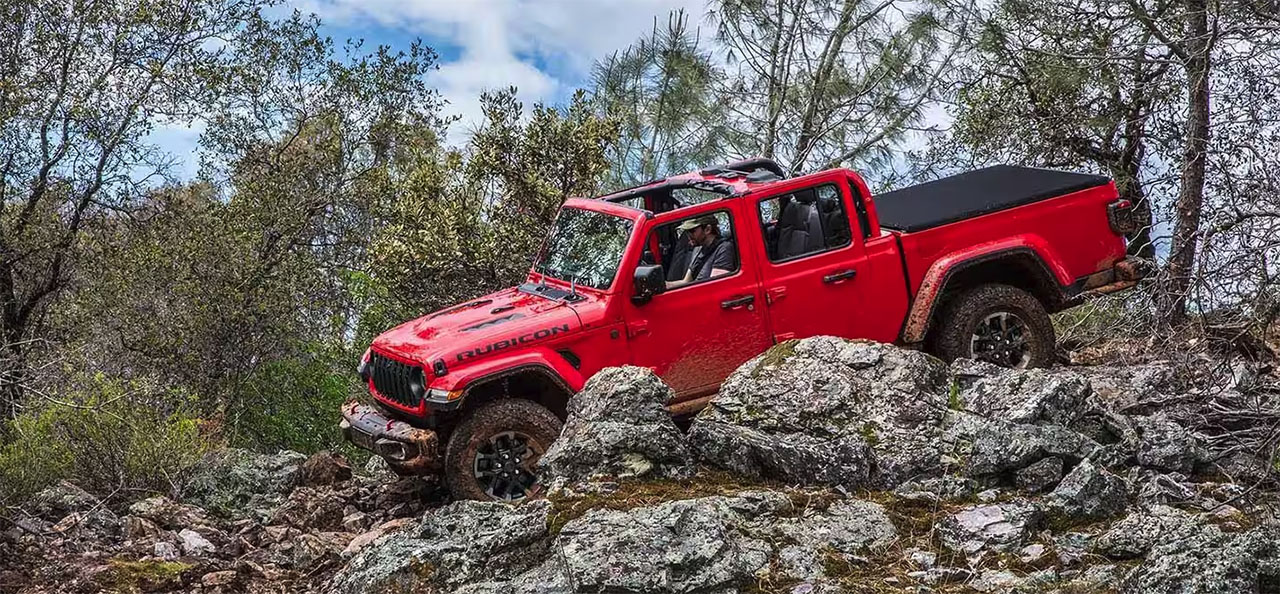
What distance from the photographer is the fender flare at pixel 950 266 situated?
907 centimetres

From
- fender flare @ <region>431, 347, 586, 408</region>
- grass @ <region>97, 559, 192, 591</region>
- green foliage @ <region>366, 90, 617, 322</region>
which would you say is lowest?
grass @ <region>97, 559, 192, 591</region>

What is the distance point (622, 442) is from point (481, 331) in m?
2.10

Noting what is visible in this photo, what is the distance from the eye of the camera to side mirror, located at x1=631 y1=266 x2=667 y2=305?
8.22 meters

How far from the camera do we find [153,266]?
47.3ft

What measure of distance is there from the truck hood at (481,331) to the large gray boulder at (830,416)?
1523 millimetres

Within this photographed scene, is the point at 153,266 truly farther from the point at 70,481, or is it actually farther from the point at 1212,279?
the point at 1212,279

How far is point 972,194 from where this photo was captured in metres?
9.77

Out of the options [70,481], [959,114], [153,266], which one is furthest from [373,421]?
[959,114]

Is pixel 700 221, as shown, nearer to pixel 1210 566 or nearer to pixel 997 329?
pixel 997 329

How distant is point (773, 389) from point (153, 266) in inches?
376

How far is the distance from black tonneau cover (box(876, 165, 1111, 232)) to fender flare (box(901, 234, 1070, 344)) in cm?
25

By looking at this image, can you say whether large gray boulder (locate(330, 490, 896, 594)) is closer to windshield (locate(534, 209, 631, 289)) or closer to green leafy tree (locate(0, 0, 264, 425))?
windshield (locate(534, 209, 631, 289))

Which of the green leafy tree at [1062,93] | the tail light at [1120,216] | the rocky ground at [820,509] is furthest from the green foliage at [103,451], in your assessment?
the green leafy tree at [1062,93]

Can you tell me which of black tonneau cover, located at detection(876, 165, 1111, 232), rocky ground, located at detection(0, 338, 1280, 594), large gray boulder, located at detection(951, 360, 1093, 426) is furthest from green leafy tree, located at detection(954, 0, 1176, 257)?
large gray boulder, located at detection(951, 360, 1093, 426)
